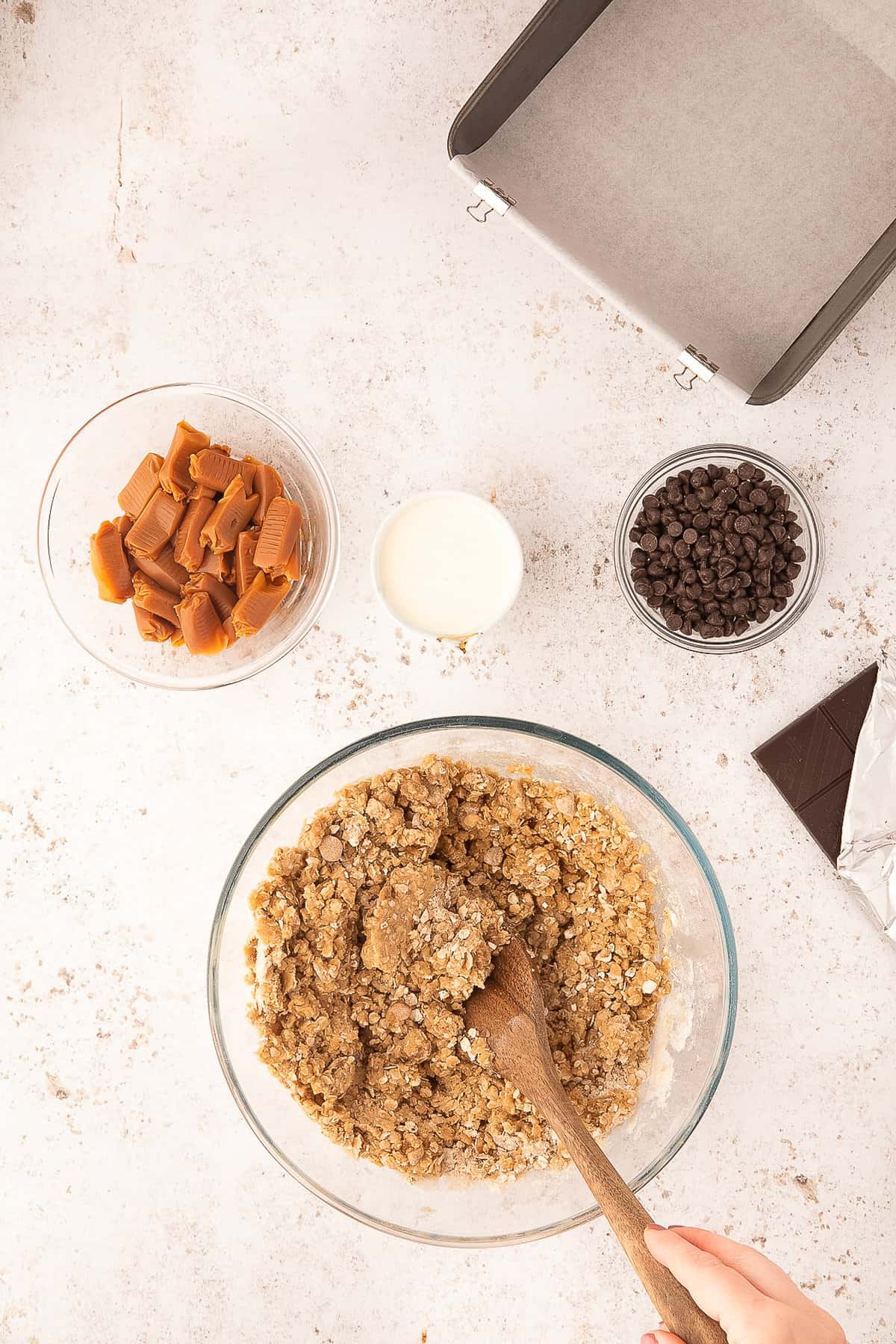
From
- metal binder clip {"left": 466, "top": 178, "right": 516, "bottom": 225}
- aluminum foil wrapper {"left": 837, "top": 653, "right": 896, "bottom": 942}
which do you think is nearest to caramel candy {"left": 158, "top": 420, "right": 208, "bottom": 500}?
metal binder clip {"left": 466, "top": 178, "right": 516, "bottom": 225}

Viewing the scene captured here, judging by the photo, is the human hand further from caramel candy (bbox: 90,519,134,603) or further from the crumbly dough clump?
caramel candy (bbox: 90,519,134,603)

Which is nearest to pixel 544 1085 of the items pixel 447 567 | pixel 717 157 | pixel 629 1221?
pixel 629 1221

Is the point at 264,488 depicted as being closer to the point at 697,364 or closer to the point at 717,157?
the point at 697,364

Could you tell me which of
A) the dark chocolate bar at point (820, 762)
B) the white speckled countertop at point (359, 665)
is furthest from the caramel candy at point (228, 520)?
the dark chocolate bar at point (820, 762)

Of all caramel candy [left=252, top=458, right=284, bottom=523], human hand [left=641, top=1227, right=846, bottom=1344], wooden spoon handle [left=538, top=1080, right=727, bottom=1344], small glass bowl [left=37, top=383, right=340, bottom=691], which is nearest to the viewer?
human hand [left=641, top=1227, right=846, bottom=1344]

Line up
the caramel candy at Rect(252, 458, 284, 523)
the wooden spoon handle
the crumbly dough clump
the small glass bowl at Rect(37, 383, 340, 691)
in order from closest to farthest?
the wooden spoon handle
the crumbly dough clump
the caramel candy at Rect(252, 458, 284, 523)
the small glass bowl at Rect(37, 383, 340, 691)

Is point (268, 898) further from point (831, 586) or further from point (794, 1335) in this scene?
point (831, 586)
